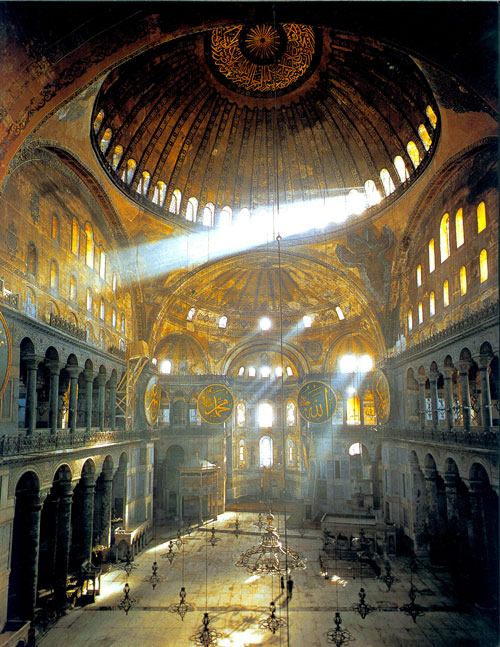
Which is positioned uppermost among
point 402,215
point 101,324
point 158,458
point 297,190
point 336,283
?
point 297,190

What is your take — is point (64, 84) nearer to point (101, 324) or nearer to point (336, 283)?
point (101, 324)

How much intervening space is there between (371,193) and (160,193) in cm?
992

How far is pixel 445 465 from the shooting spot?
1777 centimetres

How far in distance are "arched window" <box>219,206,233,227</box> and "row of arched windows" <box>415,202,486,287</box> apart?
383 inches

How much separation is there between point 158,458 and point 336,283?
15033 millimetres

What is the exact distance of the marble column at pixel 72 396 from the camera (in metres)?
17.3

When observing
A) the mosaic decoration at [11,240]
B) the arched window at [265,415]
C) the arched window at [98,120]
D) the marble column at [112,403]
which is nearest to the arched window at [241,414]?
the arched window at [265,415]

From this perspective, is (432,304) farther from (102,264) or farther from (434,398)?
(102,264)

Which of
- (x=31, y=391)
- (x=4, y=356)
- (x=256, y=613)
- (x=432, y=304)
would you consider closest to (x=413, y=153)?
(x=432, y=304)

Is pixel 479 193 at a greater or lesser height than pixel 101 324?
greater

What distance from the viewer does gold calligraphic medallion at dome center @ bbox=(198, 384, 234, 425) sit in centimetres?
1866

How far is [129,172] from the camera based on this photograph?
2120cm

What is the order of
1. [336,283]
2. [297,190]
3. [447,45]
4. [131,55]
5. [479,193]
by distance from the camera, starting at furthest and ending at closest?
1. [336,283]
2. [297,190]
3. [479,193]
4. [131,55]
5. [447,45]

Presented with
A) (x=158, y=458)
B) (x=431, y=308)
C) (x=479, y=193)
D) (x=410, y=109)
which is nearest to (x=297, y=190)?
(x=410, y=109)
